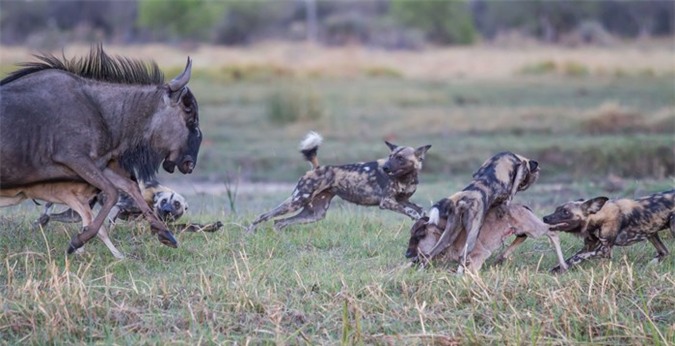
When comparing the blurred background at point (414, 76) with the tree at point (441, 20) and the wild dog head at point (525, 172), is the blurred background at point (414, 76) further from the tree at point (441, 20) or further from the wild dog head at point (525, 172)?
the wild dog head at point (525, 172)

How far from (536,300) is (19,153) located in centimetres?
400

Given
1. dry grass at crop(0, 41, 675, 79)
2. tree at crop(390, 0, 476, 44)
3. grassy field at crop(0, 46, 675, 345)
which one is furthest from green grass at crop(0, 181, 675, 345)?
tree at crop(390, 0, 476, 44)

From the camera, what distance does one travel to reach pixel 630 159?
1555cm

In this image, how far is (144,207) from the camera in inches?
310

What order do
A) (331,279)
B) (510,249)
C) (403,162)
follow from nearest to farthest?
(331,279) < (510,249) < (403,162)

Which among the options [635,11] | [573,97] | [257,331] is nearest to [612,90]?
[573,97]

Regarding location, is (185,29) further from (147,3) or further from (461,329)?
(461,329)

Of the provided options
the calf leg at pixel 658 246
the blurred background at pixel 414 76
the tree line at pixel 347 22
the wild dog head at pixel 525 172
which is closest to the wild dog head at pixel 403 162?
the wild dog head at pixel 525 172

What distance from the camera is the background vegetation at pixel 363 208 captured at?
6594 millimetres

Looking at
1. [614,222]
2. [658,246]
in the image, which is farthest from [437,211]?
[658,246]

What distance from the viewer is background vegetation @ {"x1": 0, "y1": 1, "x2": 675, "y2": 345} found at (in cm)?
659

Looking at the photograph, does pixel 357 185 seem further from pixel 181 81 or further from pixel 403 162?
pixel 181 81

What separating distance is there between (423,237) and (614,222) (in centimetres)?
160

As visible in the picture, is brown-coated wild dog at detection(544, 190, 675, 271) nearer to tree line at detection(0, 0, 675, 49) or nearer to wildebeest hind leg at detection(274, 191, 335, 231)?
wildebeest hind leg at detection(274, 191, 335, 231)
